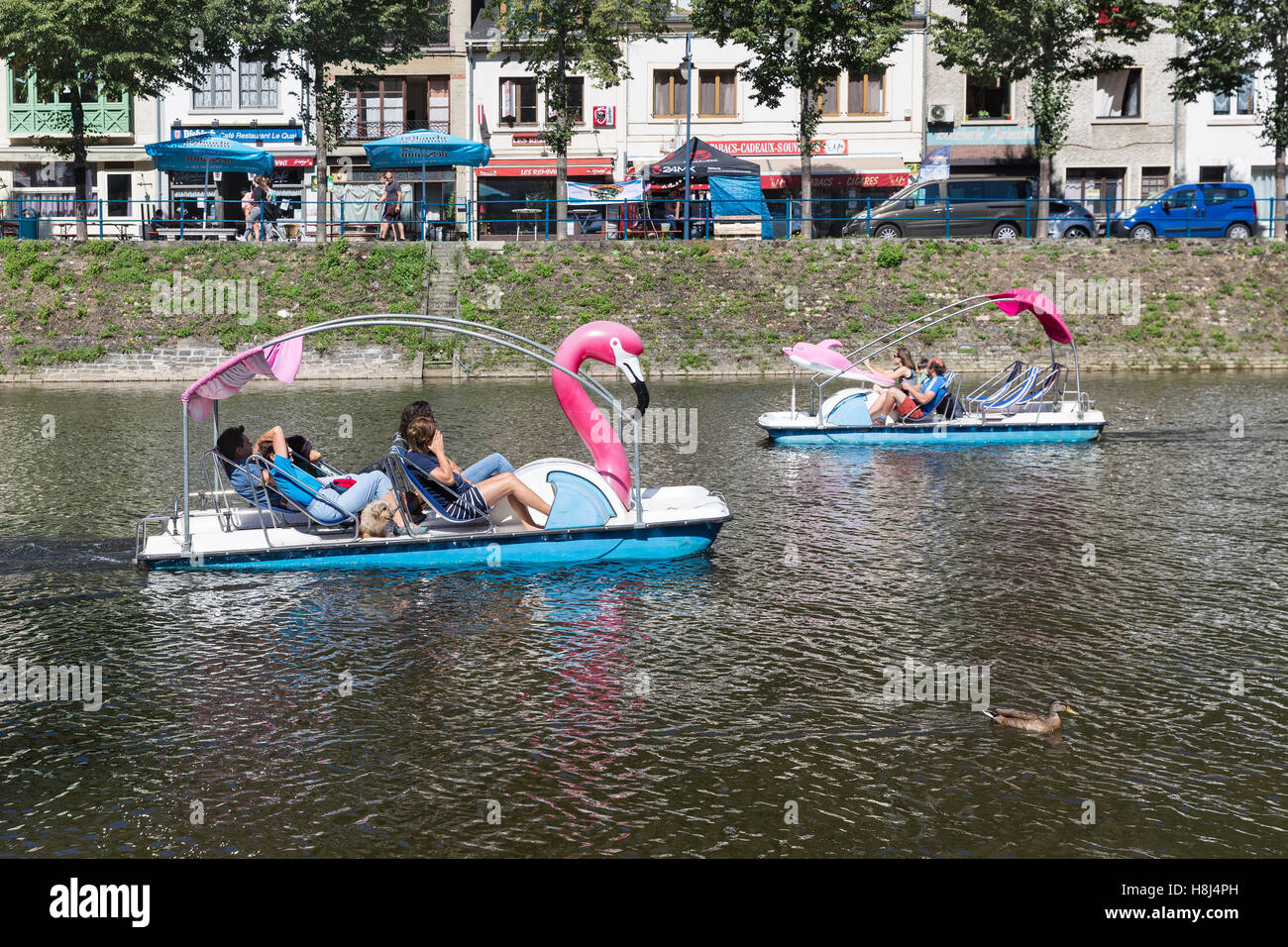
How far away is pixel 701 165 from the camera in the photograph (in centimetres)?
4647

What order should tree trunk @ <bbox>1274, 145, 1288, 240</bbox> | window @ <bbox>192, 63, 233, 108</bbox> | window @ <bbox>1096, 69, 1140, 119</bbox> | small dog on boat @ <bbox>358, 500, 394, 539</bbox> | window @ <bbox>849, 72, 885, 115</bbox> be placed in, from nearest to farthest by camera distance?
small dog on boat @ <bbox>358, 500, 394, 539</bbox>, tree trunk @ <bbox>1274, 145, 1288, 240</bbox>, window @ <bbox>849, 72, 885, 115</bbox>, window @ <bbox>1096, 69, 1140, 119</bbox>, window @ <bbox>192, 63, 233, 108</bbox>

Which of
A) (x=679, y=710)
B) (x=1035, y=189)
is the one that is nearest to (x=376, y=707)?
(x=679, y=710)

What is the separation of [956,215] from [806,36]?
7543 millimetres

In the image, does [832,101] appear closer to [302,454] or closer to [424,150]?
[424,150]

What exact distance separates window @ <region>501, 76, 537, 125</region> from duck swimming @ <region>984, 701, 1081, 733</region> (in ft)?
163

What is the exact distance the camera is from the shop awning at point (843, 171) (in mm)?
54656

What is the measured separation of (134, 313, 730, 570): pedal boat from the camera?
1436 cm

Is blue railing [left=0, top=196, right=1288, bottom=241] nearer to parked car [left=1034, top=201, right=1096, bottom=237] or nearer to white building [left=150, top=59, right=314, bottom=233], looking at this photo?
parked car [left=1034, top=201, right=1096, bottom=237]

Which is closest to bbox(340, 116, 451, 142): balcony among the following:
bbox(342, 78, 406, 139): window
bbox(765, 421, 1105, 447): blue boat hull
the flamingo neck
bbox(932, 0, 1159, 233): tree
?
bbox(342, 78, 406, 139): window

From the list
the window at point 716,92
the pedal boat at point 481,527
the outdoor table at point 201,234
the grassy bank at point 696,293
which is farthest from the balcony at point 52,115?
the pedal boat at point 481,527

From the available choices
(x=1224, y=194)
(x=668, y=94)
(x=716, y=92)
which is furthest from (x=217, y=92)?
(x=1224, y=194)

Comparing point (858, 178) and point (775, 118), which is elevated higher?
point (775, 118)

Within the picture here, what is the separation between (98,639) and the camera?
1206 cm

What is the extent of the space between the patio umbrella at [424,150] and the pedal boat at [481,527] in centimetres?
2989
